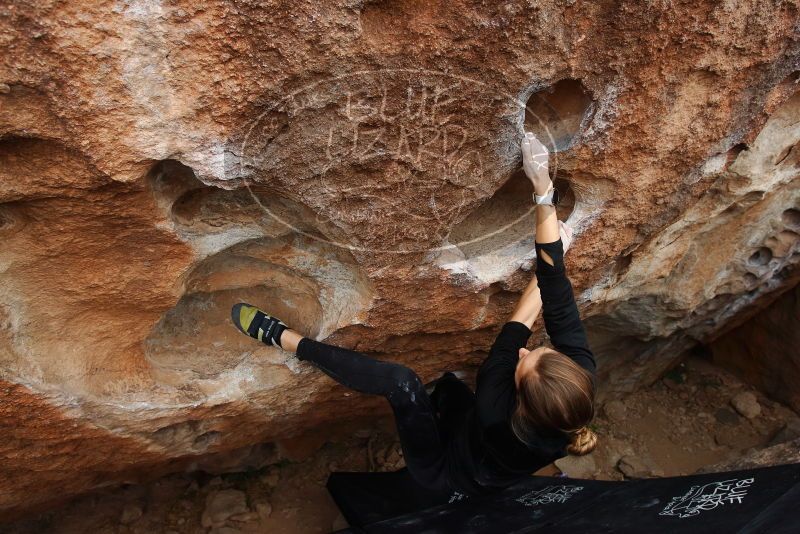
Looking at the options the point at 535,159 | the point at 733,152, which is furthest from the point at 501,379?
the point at 733,152

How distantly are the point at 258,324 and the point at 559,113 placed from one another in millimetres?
1053

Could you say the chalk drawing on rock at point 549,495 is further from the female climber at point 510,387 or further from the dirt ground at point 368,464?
the dirt ground at point 368,464

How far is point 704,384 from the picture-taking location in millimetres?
3428

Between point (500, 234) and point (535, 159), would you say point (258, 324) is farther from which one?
point (535, 159)

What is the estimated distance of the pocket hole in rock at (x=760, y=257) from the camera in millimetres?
2471

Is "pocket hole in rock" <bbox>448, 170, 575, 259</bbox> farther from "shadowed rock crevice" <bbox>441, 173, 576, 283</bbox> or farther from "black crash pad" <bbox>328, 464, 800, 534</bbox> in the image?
"black crash pad" <bbox>328, 464, 800, 534</bbox>

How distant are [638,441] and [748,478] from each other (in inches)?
54.8

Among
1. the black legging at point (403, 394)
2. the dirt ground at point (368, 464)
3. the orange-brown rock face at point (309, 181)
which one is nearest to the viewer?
the orange-brown rock face at point (309, 181)

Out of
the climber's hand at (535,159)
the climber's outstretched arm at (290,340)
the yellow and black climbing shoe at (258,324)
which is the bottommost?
the climber's outstretched arm at (290,340)

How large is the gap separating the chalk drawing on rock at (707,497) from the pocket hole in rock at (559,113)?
1.09 meters

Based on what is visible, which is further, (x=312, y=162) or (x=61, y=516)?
(x=61, y=516)

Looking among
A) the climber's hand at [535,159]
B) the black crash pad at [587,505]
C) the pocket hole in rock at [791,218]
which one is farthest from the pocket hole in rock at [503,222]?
the pocket hole in rock at [791,218]

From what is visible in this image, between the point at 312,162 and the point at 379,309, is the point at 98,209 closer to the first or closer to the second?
the point at 312,162

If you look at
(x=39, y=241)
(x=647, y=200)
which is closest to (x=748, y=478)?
(x=647, y=200)
